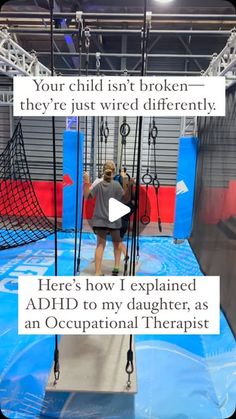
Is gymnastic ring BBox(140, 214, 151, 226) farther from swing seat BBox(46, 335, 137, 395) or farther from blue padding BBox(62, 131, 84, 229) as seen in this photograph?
swing seat BBox(46, 335, 137, 395)

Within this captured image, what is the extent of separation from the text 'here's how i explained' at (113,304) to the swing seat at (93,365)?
763 millimetres

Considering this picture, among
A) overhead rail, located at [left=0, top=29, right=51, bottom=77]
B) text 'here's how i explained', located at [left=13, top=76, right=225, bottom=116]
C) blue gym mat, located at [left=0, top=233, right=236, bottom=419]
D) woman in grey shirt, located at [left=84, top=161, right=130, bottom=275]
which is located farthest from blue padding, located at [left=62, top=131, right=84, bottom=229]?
text 'here's how i explained', located at [left=13, top=76, right=225, bottom=116]

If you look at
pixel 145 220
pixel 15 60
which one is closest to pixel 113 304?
pixel 15 60

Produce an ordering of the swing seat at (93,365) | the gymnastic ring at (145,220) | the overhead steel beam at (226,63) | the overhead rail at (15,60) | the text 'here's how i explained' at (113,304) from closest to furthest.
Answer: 1. the text 'here's how i explained' at (113,304)
2. the swing seat at (93,365)
3. the overhead steel beam at (226,63)
4. the overhead rail at (15,60)
5. the gymnastic ring at (145,220)

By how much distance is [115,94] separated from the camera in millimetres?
940

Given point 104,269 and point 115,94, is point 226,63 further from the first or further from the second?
point 115,94

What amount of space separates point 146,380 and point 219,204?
210 cm

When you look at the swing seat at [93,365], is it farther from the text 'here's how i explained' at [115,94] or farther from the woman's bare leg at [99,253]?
the text 'here's how i explained' at [115,94]

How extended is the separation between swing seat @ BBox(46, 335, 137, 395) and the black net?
1223mm

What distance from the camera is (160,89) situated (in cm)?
93

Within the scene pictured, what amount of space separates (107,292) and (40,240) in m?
4.44

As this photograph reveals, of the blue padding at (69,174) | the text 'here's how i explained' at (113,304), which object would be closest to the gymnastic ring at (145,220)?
the blue padding at (69,174)

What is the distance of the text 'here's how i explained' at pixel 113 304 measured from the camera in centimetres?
94

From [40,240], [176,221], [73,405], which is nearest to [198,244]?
[176,221]
